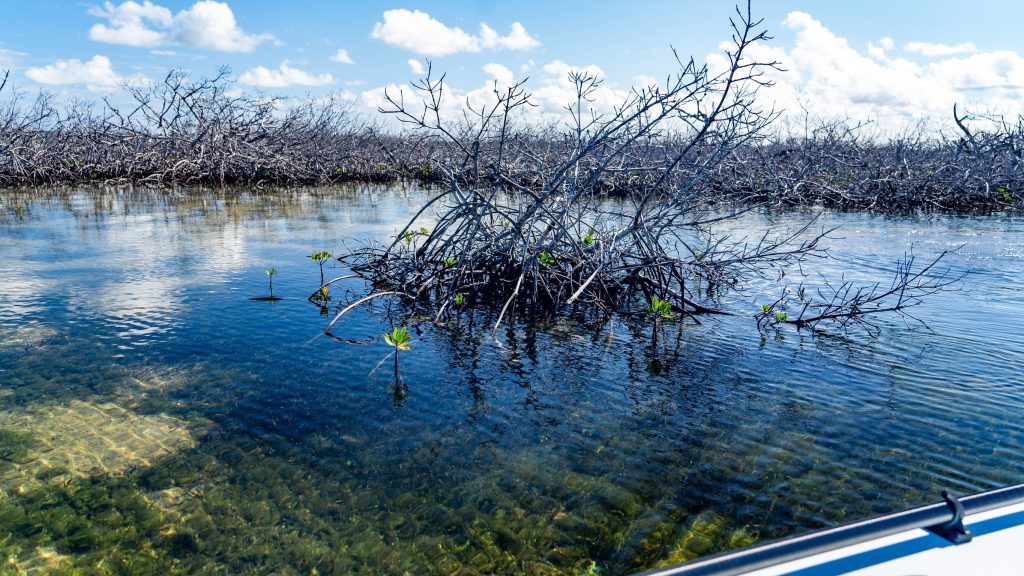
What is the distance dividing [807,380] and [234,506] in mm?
4004

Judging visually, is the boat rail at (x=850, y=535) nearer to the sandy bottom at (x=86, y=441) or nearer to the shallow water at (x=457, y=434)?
the shallow water at (x=457, y=434)

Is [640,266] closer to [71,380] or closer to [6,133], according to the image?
[71,380]

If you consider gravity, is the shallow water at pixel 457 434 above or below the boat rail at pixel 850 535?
below

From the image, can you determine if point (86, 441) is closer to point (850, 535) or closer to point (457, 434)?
point (457, 434)

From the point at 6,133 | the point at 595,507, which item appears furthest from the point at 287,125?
the point at 595,507

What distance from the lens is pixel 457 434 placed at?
14.4 feet

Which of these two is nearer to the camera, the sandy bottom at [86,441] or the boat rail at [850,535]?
the boat rail at [850,535]

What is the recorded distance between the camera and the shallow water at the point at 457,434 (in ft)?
11.0

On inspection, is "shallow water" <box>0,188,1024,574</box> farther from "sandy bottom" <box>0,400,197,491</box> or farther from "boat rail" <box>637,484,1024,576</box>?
"boat rail" <box>637,484,1024,576</box>

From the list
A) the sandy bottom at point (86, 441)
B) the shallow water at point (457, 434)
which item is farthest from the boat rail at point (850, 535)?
the sandy bottom at point (86, 441)

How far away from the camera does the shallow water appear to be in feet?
11.0

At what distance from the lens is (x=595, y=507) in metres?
3.62

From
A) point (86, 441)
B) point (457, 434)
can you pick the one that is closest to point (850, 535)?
point (457, 434)

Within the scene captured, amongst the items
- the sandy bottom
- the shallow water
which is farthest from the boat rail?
the sandy bottom
